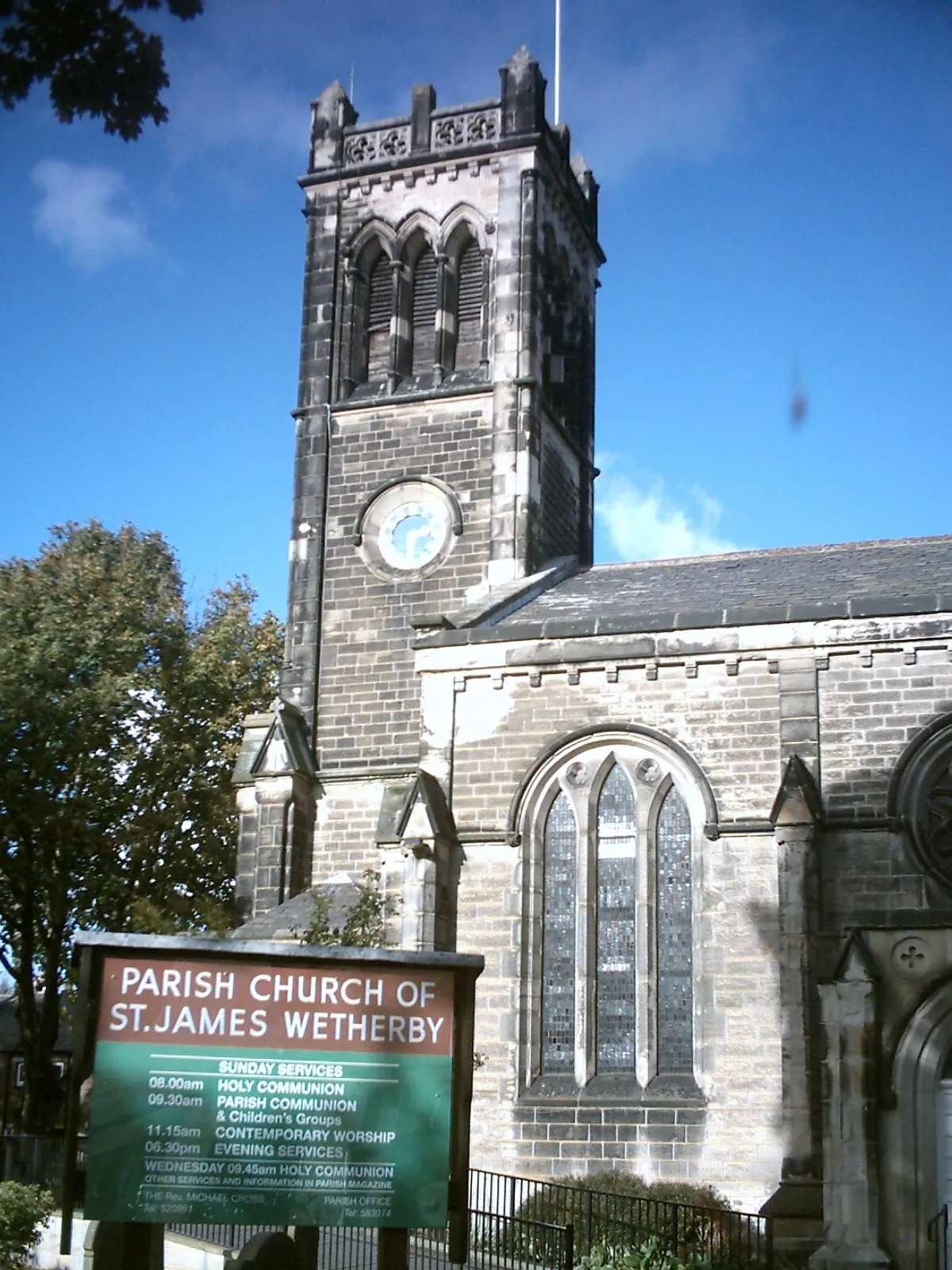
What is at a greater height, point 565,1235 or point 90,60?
point 90,60

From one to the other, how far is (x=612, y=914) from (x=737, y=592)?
17.0 ft

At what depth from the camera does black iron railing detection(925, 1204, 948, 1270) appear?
15773 millimetres

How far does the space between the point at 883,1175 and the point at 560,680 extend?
29.0ft

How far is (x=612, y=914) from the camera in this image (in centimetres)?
2269

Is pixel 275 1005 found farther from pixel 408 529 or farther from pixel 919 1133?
pixel 408 529

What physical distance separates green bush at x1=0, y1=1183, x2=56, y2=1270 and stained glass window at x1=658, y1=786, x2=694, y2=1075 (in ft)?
25.1

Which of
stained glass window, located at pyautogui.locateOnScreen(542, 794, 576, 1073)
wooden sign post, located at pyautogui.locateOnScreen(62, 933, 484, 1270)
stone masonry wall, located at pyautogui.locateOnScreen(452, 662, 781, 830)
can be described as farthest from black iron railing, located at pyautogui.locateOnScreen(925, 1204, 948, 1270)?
wooden sign post, located at pyautogui.locateOnScreen(62, 933, 484, 1270)

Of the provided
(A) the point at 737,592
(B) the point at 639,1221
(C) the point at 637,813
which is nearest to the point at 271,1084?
(B) the point at 639,1221

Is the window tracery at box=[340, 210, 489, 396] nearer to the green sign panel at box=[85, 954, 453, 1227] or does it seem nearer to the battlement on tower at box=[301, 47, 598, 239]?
the battlement on tower at box=[301, 47, 598, 239]

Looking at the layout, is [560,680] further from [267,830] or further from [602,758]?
[267,830]

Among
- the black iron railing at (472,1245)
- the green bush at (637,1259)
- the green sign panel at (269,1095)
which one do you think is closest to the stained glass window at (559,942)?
the black iron railing at (472,1245)

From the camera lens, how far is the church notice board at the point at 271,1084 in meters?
9.52

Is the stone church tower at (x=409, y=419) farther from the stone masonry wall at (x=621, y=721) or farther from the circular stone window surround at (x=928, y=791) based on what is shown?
the circular stone window surround at (x=928, y=791)

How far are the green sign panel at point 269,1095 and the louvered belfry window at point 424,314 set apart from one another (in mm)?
21748
